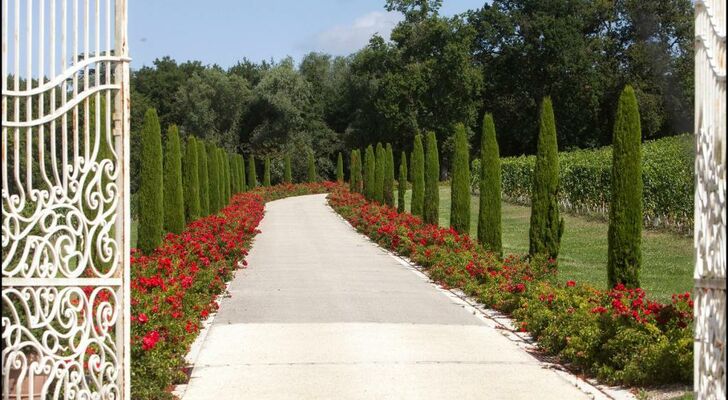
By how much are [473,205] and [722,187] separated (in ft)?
120

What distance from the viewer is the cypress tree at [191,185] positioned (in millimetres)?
25609

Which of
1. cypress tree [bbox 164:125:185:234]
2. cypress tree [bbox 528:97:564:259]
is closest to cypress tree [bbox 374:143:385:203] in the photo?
cypress tree [bbox 164:125:185:234]

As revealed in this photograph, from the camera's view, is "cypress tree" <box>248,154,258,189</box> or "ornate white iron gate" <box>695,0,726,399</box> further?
"cypress tree" <box>248,154,258,189</box>

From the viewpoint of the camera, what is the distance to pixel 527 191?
3981 cm

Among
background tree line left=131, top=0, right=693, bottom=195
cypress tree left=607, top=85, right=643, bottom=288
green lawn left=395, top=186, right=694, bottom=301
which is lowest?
green lawn left=395, top=186, right=694, bottom=301

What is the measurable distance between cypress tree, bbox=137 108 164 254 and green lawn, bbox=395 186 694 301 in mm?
8346

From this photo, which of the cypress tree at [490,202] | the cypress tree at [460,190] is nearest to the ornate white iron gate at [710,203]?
the cypress tree at [490,202]

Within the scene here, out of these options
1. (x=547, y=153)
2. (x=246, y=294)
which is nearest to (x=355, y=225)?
(x=547, y=153)

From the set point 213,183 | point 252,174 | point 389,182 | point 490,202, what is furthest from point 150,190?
point 252,174

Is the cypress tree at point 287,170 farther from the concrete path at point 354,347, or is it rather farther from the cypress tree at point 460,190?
the concrete path at point 354,347

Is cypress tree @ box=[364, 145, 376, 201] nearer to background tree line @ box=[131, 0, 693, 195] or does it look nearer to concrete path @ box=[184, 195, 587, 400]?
background tree line @ box=[131, 0, 693, 195]

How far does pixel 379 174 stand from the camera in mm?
37719

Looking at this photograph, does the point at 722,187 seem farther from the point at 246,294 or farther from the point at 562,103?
the point at 562,103

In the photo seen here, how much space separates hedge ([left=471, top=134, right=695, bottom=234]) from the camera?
2359 centimetres
